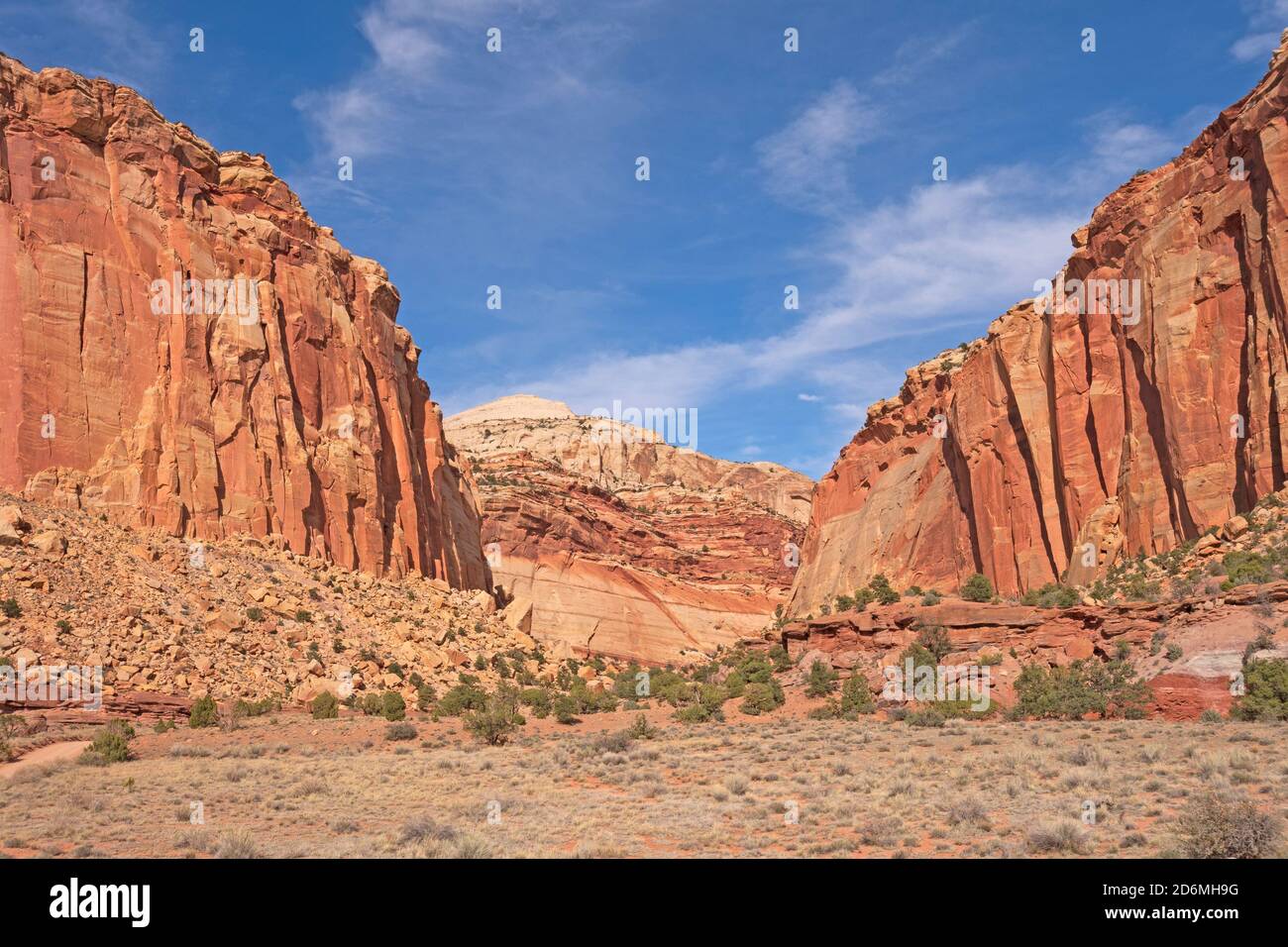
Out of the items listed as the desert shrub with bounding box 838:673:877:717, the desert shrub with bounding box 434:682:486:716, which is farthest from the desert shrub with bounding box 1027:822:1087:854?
the desert shrub with bounding box 434:682:486:716

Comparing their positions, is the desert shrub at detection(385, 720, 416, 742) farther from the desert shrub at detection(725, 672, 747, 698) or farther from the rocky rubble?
the desert shrub at detection(725, 672, 747, 698)

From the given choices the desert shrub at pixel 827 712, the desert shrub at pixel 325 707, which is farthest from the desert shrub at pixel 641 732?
the desert shrub at pixel 325 707

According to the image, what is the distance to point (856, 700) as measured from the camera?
3069 centimetres

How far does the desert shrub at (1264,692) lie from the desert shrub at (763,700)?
1440 cm

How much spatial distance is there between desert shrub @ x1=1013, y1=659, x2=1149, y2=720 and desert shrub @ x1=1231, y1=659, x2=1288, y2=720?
8.33ft

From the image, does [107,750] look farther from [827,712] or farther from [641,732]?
[827,712]

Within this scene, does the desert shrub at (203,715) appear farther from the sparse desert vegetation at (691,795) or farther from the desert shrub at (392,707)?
the desert shrub at (392,707)

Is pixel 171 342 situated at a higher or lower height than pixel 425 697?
higher

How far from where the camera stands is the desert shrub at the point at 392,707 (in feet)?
102

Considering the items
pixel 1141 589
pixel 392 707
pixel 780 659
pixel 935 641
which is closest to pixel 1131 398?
pixel 1141 589

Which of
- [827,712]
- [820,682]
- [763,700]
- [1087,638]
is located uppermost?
[1087,638]

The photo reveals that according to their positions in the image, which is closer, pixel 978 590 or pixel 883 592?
pixel 978 590

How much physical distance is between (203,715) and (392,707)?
237 inches
